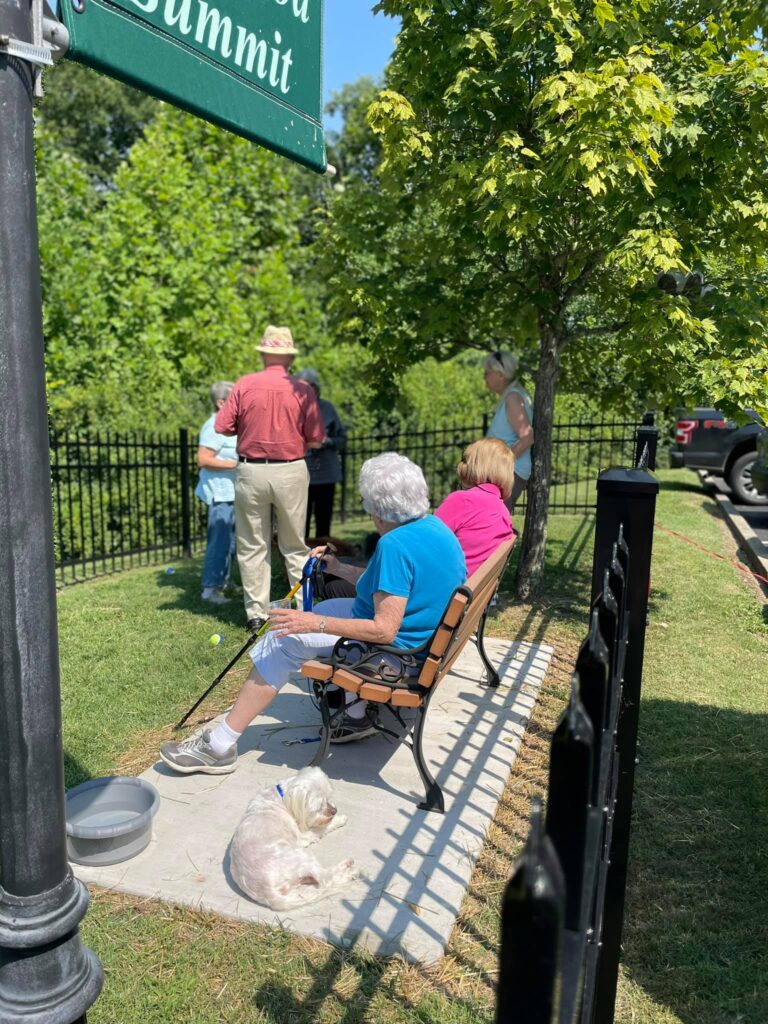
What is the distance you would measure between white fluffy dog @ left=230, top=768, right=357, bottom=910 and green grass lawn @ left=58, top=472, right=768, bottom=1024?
0.15 m

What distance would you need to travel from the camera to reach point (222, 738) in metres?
3.69

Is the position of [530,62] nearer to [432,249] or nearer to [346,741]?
[432,249]

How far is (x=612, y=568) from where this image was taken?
2084 mm

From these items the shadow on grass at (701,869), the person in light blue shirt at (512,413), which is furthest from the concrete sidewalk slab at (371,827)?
the person in light blue shirt at (512,413)

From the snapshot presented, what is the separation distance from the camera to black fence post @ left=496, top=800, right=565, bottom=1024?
88cm

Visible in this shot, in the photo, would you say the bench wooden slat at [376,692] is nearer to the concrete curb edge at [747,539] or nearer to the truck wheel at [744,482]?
the concrete curb edge at [747,539]

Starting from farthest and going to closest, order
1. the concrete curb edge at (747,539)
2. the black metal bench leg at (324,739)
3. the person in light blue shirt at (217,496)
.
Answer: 1. the concrete curb edge at (747,539)
2. the person in light blue shirt at (217,496)
3. the black metal bench leg at (324,739)

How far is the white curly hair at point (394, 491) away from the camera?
340 cm

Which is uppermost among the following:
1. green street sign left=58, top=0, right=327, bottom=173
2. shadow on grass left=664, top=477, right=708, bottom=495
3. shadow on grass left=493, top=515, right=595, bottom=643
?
green street sign left=58, top=0, right=327, bottom=173

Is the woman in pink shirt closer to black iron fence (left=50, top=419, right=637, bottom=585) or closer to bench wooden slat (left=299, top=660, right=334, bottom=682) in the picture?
bench wooden slat (left=299, top=660, right=334, bottom=682)

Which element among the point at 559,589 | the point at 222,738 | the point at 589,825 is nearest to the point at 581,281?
the point at 559,589

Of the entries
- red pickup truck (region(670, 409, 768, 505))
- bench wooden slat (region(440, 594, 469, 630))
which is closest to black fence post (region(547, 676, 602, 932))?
bench wooden slat (region(440, 594, 469, 630))

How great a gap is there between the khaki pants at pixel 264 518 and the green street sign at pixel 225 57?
368cm

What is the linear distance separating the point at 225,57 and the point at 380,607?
2.16m
